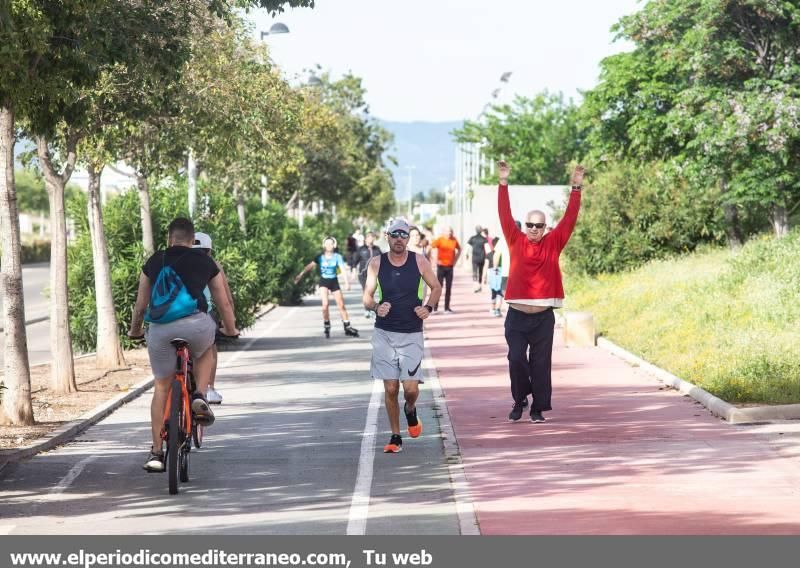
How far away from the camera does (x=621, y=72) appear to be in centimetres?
3975

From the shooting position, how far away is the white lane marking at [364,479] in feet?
30.8

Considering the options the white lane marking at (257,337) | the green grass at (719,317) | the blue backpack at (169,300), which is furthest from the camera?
the white lane marking at (257,337)

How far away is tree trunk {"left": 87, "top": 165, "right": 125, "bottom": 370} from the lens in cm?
2006

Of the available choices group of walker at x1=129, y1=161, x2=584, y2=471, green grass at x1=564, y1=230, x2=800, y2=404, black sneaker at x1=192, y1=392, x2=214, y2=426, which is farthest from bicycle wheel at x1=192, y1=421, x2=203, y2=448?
green grass at x1=564, y1=230, x2=800, y2=404

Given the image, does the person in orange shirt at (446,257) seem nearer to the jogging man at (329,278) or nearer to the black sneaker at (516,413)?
the jogging man at (329,278)

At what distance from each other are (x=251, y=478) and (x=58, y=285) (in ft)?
20.9

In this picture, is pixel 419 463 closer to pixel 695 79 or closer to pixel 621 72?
pixel 695 79

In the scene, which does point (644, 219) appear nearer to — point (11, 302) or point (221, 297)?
point (11, 302)

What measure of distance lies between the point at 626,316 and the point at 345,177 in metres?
29.3

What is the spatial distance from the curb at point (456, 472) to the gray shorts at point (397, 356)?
2.45ft

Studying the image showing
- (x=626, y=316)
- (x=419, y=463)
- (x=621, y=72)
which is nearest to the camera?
(x=419, y=463)
